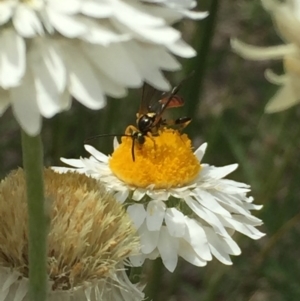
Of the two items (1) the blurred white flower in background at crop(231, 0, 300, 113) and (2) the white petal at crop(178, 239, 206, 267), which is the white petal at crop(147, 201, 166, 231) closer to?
(2) the white petal at crop(178, 239, 206, 267)

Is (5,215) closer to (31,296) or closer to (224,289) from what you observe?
(31,296)

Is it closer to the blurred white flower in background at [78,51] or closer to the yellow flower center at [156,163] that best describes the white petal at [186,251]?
the yellow flower center at [156,163]

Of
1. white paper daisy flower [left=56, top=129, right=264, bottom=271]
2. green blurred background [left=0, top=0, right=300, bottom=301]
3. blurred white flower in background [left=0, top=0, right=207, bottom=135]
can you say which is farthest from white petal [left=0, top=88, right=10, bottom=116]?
green blurred background [left=0, top=0, right=300, bottom=301]

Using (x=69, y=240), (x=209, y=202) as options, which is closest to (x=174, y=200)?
(x=209, y=202)

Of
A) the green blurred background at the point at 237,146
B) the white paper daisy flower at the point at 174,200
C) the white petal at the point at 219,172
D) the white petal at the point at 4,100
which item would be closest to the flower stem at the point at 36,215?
the white petal at the point at 4,100

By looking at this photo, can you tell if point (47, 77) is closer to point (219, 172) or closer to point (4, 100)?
point (4, 100)
